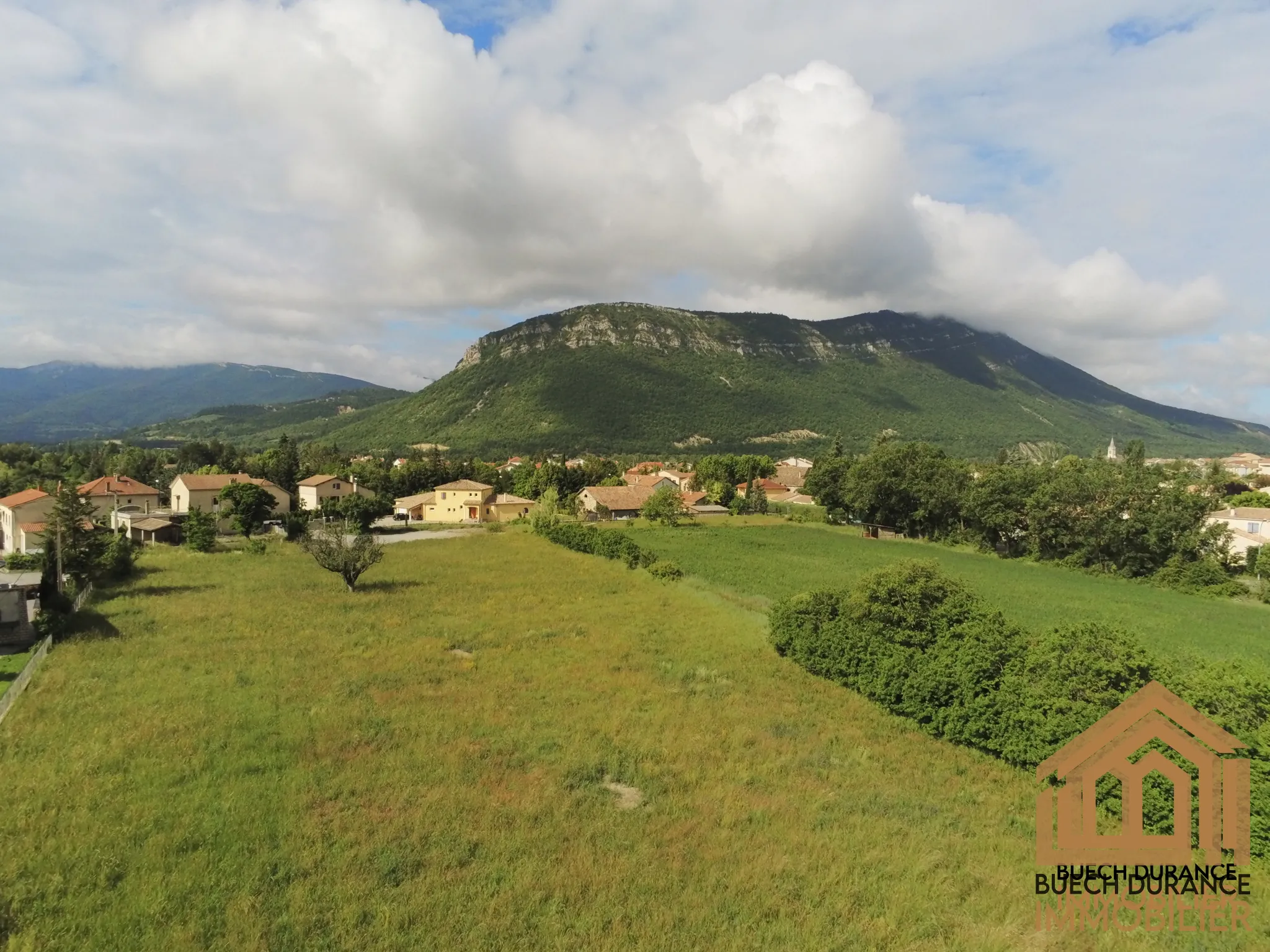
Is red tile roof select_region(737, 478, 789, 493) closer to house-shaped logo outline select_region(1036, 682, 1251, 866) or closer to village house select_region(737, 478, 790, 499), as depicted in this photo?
village house select_region(737, 478, 790, 499)

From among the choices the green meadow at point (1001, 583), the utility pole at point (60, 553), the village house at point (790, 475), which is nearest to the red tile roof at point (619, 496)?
the green meadow at point (1001, 583)

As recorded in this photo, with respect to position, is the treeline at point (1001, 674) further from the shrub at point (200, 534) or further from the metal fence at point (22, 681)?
the shrub at point (200, 534)

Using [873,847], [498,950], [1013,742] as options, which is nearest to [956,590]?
[1013,742]

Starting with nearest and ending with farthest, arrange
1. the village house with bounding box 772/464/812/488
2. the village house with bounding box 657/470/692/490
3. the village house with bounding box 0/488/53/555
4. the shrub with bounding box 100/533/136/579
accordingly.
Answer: the shrub with bounding box 100/533/136/579 → the village house with bounding box 0/488/53/555 → the village house with bounding box 657/470/692/490 → the village house with bounding box 772/464/812/488

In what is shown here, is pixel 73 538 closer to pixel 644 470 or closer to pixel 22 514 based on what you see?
pixel 22 514

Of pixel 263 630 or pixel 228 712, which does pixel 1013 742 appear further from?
pixel 263 630

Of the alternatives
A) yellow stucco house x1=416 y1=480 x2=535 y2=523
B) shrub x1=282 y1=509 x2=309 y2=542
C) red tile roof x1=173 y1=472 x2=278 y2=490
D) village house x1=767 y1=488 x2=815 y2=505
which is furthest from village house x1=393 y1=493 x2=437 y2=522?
village house x1=767 y1=488 x2=815 y2=505

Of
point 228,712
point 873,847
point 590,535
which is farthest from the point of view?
point 590,535
